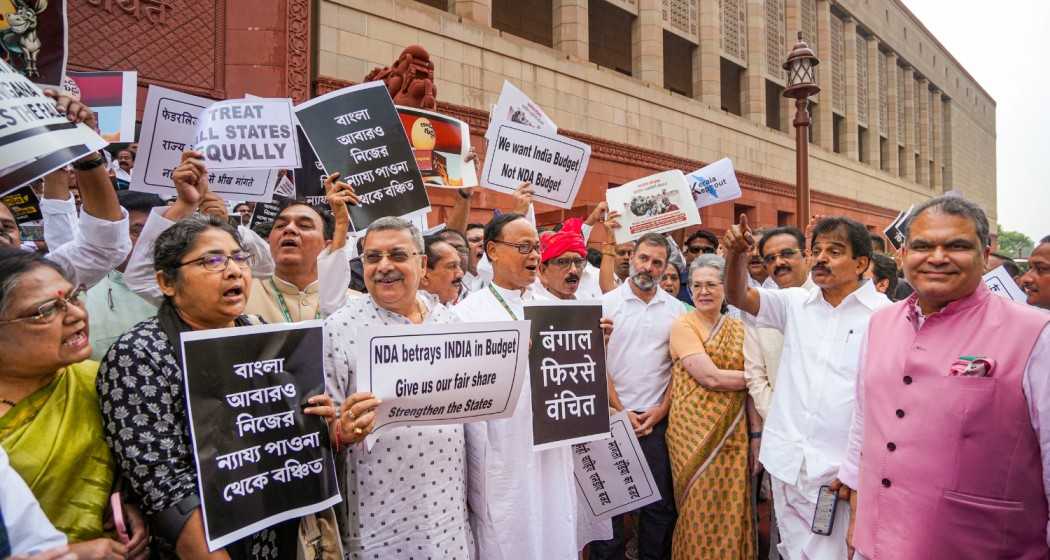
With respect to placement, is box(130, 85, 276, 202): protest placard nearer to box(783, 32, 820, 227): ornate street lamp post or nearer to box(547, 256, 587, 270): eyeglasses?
box(547, 256, 587, 270): eyeglasses

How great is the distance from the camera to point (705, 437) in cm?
394

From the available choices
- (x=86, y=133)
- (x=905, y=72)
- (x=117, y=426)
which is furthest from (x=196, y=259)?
(x=905, y=72)

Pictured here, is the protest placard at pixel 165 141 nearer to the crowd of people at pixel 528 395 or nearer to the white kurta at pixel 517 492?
the crowd of people at pixel 528 395

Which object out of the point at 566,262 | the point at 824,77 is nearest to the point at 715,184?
the point at 566,262

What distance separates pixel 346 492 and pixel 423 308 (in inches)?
32.1

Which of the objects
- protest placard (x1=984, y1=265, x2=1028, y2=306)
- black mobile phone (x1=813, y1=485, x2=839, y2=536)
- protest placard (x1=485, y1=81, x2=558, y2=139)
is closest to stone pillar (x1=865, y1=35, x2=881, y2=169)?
protest placard (x1=984, y1=265, x2=1028, y2=306)

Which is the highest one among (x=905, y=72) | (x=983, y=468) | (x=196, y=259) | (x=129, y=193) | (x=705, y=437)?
(x=905, y=72)

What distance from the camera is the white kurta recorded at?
9.44ft

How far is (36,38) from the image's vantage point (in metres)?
2.88

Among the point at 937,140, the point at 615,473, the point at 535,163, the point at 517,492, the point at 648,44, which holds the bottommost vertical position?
the point at 615,473

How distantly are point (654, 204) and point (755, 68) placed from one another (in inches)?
593

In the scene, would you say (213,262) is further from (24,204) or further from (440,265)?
(24,204)

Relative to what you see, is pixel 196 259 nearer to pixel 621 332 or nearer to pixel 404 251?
pixel 404 251

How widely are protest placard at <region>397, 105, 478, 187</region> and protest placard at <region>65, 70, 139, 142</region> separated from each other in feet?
6.28
